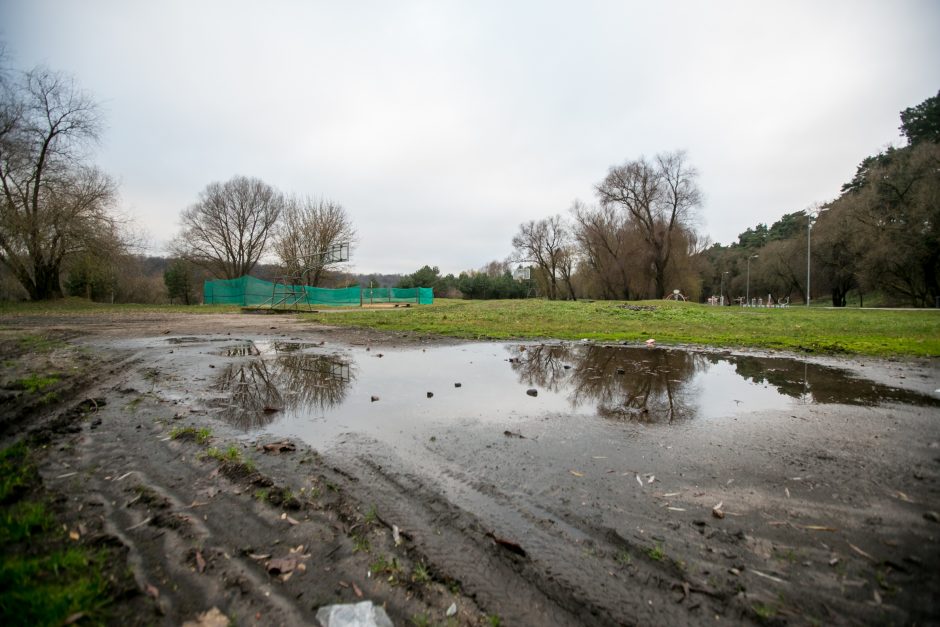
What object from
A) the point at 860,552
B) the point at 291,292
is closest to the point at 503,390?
the point at 860,552

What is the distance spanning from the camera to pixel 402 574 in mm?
2018

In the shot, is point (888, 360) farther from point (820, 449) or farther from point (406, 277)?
point (406, 277)

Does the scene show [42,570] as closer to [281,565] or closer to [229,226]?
[281,565]

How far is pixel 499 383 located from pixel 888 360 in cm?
809

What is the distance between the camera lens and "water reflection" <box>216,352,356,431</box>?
15.1ft

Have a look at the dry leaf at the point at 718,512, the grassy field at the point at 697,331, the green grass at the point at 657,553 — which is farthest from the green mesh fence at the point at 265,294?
the green grass at the point at 657,553

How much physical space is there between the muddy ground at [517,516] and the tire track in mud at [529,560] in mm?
10

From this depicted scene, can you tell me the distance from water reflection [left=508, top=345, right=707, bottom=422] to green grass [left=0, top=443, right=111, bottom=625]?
4240 mm

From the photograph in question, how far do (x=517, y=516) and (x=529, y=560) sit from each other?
42cm

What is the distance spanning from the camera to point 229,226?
45844 mm

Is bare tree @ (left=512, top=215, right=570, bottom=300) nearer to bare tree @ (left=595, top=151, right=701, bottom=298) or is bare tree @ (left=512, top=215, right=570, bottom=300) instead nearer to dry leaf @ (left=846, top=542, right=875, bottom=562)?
bare tree @ (left=595, top=151, right=701, bottom=298)

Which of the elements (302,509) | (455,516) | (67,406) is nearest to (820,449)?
(455,516)

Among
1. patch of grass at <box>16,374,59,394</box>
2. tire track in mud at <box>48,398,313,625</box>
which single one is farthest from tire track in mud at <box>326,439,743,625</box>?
patch of grass at <box>16,374,59,394</box>

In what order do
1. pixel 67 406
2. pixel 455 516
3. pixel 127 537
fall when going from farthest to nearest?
pixel 67 406, pixel 455 516, pixel 127 537
